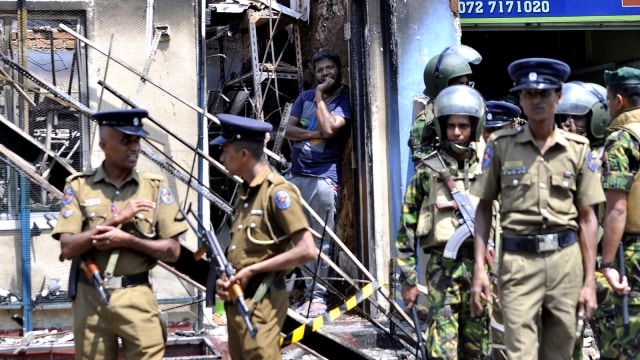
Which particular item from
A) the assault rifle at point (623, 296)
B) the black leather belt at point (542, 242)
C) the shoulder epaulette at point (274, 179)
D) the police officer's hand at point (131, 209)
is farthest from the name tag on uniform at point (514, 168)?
the police officer's hand at point (131, 209)

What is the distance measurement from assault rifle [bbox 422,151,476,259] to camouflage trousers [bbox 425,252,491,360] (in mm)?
102

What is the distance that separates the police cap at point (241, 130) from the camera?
5.15 m

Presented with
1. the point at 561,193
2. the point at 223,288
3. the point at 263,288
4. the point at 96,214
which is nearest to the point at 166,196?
the point at 96,214

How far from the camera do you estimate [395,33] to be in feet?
27.3

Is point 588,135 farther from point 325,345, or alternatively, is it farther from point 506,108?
point 325,345

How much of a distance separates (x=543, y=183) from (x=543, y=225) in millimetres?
232

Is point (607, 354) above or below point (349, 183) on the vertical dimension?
below

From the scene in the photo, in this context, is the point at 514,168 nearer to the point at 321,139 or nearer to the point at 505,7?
the point at 321,139

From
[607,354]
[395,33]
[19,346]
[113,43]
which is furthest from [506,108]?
[19,346]

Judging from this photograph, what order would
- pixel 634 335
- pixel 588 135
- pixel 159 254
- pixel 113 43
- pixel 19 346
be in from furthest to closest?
pixel 113 43, pixel 19 346, pixel 588 135, pixel 634 335, pixel 159 254

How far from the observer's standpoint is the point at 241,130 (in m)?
5.16

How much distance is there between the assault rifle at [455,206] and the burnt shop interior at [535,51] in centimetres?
616

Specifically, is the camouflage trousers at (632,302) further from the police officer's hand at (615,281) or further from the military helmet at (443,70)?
the military helmet at (443,70)

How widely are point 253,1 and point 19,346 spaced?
4.70 m
